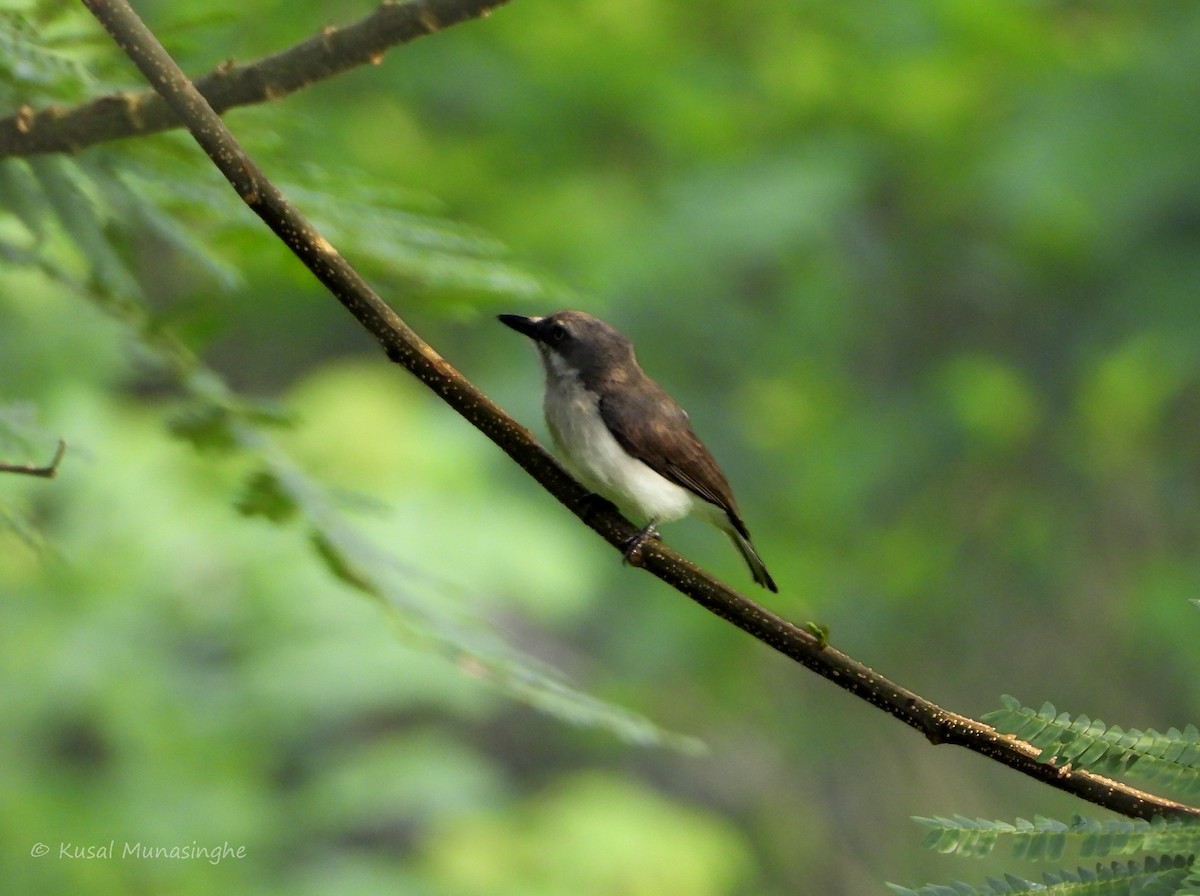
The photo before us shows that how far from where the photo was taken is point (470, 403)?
5.26ft

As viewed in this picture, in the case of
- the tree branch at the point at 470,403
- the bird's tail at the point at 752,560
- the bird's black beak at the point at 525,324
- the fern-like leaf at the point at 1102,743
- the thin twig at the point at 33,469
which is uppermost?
the bird's black beak at the point at 525,324

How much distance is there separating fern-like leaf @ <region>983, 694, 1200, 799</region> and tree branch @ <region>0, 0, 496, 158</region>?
96cm

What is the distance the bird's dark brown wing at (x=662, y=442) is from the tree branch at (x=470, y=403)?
1.65 metres

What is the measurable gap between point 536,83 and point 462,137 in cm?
67

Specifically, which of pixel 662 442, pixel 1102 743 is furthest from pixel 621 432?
pixel 1102 743

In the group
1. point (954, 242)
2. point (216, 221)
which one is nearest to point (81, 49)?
point (216, 221)

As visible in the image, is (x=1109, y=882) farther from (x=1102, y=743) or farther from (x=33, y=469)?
(x=33, y=469)

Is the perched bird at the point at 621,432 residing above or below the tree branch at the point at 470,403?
above

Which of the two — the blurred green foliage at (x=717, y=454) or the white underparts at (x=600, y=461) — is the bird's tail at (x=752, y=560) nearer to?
the white underparts at (x=600, y=461)

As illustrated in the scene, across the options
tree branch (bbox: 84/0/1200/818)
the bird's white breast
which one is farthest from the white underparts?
tree branch (bbox: 84/0/1200/818)

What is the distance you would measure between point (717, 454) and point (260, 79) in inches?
257

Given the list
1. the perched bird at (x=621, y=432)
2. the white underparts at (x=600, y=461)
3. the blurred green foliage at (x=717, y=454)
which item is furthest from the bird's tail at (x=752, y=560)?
the blurred green foliage at (x=717, y=454)

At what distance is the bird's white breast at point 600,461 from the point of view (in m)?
3.18

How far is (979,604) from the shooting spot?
29.3ft
